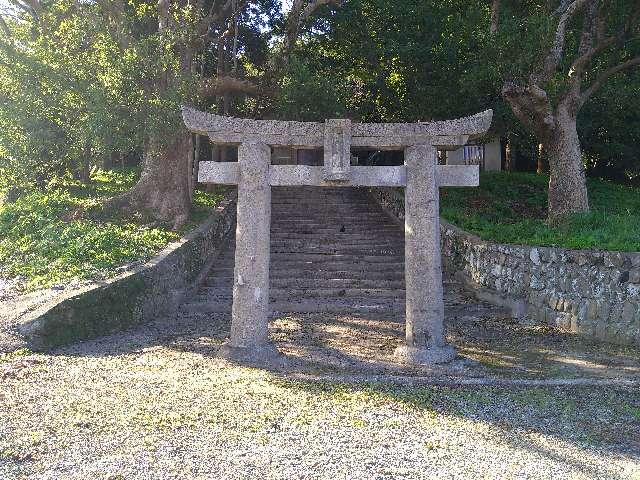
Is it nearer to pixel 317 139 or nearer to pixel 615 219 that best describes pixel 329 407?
pixel 317 139

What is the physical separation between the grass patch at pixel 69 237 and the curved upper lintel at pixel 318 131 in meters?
3.66

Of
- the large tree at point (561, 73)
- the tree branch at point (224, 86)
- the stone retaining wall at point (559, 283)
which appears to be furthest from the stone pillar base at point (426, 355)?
the tree branch at point (224, 86)

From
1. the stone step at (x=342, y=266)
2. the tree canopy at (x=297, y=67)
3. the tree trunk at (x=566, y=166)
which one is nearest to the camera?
the tree canopy at (x=297, y=67)

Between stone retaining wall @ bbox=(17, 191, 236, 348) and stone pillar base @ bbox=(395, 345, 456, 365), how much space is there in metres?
4.56

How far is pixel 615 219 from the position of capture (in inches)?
465

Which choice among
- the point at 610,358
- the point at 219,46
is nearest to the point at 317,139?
the point at 610,358

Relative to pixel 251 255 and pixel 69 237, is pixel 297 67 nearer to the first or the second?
pixel 69 237

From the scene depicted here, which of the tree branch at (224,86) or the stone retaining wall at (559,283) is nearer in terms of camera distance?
the stone retaining wall at (559,283)

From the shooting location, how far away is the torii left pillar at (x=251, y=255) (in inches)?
309

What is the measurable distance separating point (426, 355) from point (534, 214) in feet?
35.9

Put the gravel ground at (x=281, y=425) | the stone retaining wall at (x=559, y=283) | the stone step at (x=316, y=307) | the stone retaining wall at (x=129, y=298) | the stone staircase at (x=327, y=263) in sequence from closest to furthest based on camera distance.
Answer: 1. the gravel ground at (x=281, y=425)
2. the stone retaining wall at (x=129, y=298)
3. the stone retaining wall at (x=559, y=283)
4. the stone step at (x=316, y=307)
5. the stone staircase at (x=327, y=263)

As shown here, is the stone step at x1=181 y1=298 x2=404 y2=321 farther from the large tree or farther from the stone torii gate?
the large tree

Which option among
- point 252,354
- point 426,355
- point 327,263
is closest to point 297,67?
point 327,263

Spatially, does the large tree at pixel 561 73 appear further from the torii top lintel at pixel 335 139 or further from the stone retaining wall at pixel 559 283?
the torii top lintel at pixel 335 139
